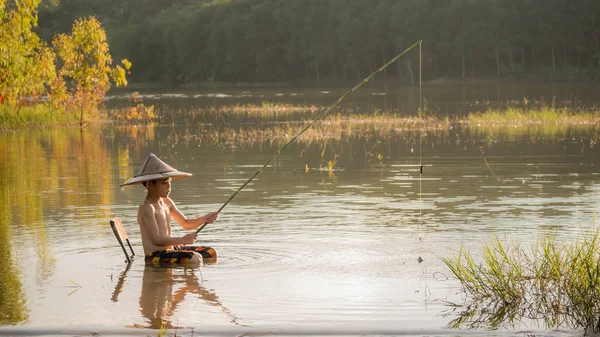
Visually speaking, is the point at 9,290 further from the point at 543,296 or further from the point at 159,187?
the point at 543,296

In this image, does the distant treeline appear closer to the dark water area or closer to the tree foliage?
the dark water area

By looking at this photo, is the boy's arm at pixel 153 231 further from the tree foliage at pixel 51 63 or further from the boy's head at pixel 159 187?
the tree foliage at pixel 51 63

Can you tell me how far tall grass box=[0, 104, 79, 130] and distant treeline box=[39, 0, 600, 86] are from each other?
75.8 m

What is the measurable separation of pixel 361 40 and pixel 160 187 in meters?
118

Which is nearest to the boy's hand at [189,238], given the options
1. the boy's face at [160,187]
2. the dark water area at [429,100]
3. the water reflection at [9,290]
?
the boy's face at [160,187]

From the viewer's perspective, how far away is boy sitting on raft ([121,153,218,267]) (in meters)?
9.64

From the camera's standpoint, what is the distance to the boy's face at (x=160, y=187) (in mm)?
9820

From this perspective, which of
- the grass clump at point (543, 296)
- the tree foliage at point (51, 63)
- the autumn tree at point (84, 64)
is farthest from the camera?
the autumn tree at point (84, 64)

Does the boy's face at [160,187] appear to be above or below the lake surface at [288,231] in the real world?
above

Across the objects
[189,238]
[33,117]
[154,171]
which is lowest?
[189,238]

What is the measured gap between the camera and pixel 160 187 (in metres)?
9.85

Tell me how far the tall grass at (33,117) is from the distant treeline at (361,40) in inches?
2985

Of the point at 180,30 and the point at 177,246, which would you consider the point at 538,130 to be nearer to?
the point at 177,246

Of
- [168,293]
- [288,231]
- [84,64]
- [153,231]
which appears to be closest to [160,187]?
[153,231]
